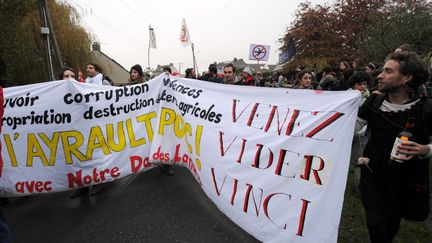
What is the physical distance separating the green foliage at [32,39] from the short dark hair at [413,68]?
9.50 m

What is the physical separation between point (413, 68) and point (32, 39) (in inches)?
709

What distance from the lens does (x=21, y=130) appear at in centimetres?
369

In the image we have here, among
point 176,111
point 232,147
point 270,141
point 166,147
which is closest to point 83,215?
point 166,147

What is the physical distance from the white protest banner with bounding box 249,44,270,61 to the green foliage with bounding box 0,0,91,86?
781cm

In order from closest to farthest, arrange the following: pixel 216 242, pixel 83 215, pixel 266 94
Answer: pixel 266 94 < pixel 216 242 < pixel 83 215

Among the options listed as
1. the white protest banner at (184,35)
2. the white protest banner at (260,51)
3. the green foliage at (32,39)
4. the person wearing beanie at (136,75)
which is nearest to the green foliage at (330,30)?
the white protest banner at (184,35)

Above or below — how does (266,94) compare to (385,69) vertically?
below

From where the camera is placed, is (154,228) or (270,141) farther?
(154,228)

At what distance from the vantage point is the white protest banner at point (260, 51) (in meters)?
11.1

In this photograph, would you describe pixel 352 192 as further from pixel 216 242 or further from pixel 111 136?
pixel 111 136

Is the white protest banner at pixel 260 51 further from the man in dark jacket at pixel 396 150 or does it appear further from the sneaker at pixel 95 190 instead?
the man in dark jacket at pixel 396 150

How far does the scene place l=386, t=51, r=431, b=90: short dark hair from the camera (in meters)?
2.05

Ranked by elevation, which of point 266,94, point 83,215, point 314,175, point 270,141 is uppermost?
point 266,94

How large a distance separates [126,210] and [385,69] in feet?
10.2
